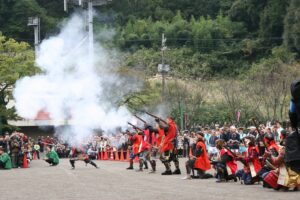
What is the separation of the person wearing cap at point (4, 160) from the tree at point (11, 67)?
10.5 metres

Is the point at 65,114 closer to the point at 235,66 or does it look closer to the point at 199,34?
the point at 235,66

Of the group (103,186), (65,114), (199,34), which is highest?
(199,34)

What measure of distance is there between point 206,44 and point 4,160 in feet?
179

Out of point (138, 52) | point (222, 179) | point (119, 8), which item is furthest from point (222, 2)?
point (222, 179)

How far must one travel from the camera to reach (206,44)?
8319cm

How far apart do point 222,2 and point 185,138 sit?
5645 cm

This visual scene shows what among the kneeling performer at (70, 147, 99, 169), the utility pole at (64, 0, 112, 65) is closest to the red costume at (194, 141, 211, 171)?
the kneeling performer at (70, 147, 99, 169)

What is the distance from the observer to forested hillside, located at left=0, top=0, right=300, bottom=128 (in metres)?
54.8

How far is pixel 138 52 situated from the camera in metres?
75.7

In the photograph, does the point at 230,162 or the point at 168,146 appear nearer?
the point at 230,162

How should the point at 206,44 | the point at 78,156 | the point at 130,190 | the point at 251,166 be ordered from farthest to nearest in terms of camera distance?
the point at 206,44, the point at 78,156, the point at 251,166, the point at 130,190

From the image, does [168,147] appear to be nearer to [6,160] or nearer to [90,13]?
[6,160]

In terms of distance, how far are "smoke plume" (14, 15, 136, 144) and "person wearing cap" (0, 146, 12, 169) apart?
7.53m

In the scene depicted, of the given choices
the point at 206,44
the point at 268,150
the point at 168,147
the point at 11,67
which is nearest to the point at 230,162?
the point at 268,150
